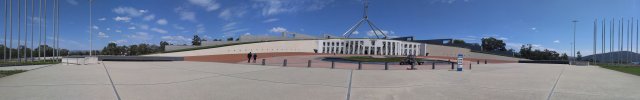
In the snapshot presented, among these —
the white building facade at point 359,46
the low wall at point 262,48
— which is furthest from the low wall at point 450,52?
the low wall at point 262,48

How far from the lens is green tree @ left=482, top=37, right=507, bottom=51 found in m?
110

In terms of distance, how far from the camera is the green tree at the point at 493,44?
4313 inches

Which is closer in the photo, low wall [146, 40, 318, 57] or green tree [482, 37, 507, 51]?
low wall [146, 40, 318, 57]

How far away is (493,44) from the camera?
110250mm

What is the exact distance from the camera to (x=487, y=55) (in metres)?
74.4

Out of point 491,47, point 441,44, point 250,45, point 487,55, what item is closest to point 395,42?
point 441,44

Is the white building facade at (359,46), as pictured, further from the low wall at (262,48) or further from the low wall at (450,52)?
the low wall at (450,52)

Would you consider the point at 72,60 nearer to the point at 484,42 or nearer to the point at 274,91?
the point at 274,91

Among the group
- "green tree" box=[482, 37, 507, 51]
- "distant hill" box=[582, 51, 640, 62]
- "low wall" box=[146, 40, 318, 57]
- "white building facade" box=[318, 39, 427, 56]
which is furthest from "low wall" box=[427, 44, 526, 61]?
"green tree" box=[482, 37, 507, 51]

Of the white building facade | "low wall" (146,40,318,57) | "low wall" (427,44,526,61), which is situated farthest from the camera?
the white building facade

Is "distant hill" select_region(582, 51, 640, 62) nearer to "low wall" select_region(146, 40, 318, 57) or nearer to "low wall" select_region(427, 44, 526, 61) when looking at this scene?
"low wall" select_region(427, 44, 526, 61)

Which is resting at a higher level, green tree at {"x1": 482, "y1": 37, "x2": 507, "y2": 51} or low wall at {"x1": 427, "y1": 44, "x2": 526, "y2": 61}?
green tree at {"x1": 482, "y1": 37, "x2": 507, "y2": 51}

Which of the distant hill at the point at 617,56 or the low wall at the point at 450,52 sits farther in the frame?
the low wall at the point at 450,52

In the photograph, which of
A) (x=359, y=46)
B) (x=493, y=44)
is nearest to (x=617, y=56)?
(x=493, y=44)
